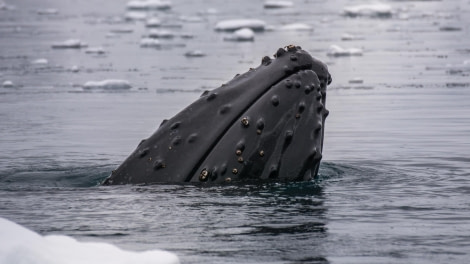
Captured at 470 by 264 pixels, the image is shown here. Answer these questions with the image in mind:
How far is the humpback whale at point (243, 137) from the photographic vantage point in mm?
7758

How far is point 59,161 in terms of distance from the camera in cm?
1073

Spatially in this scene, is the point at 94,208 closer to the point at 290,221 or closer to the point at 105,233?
the point at 105,233

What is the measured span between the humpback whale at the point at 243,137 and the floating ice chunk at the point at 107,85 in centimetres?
1103

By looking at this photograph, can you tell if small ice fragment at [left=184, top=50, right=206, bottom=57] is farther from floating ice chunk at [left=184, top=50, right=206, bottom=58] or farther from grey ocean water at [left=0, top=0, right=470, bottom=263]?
grey ocean water at [left=0, top=0, right=470, bottom=263]

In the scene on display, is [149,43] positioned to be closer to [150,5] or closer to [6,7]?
[150,5]

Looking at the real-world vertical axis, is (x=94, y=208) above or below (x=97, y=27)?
below

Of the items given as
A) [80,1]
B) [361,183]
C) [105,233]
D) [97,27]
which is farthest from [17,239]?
[80,1]

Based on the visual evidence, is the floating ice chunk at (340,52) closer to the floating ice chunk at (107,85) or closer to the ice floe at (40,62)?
the ice floe at (40,62)

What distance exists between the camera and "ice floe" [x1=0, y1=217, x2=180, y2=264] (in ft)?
17.2

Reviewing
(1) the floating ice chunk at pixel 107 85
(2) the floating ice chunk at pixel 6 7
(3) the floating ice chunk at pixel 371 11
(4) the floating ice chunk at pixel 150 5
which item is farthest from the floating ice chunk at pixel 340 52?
(2) the floating ice chunk at pixel 6 7

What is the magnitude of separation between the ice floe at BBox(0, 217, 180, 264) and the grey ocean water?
2.07 ft

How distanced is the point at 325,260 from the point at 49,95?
12619 mm

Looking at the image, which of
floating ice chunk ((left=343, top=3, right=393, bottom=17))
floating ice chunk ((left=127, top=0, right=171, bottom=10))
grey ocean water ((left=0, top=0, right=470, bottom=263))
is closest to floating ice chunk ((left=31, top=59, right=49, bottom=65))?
grey ocean water ((left=0, top=0, right=470, bottom=263))

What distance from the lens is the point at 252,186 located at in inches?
314
